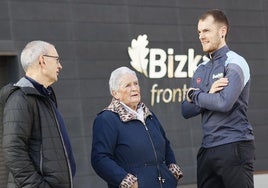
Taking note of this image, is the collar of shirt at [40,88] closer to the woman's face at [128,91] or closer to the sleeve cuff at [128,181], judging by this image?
the woman's face at [128,91]

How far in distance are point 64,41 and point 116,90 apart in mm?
2838

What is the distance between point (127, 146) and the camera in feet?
13.0

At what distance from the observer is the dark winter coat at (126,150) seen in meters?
3.94

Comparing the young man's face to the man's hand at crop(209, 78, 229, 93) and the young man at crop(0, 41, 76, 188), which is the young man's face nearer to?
the man's hand at crop(209, 78, 229, 93)

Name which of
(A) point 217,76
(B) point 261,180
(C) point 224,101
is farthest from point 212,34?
(B) point 261,180

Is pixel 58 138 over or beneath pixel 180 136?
over

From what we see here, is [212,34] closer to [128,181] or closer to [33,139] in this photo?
[128,181]

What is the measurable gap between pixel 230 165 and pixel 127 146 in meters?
0.73

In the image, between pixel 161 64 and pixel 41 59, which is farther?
pixel 161 64

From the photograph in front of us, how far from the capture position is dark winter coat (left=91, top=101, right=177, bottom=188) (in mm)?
3938

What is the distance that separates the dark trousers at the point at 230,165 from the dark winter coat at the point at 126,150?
0.39 meters

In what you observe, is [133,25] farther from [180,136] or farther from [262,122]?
[262,122]

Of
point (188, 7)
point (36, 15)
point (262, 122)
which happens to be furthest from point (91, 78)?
point (262, 122)

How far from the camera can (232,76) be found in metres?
3.58
